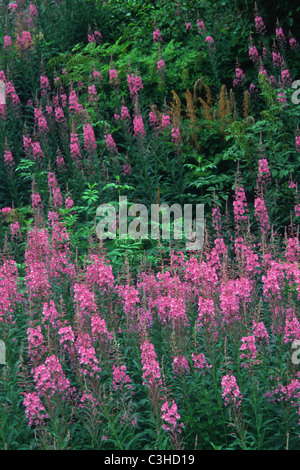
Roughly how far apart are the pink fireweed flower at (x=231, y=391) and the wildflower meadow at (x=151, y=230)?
0.01m

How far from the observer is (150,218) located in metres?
8.01

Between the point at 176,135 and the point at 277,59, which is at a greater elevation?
the point at 277,59

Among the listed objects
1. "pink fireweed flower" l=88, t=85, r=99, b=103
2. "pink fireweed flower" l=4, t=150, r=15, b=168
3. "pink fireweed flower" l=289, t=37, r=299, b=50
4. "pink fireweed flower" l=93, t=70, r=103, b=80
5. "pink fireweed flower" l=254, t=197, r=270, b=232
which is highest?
"pink fireweed flower" l=289, t=37, r=299, b=50

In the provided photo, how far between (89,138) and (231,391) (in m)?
5.07

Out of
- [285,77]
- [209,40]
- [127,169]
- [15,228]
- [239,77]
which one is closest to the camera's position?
[15,228]

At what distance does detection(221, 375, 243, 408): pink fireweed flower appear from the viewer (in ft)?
12.9

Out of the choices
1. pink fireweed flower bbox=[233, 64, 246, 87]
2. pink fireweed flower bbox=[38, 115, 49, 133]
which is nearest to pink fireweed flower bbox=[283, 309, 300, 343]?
pink fireweed flower bbox=[38, 115, 49, 133]

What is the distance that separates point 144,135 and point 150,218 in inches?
51.7

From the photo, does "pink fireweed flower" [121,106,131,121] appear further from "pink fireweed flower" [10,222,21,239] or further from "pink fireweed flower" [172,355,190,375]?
"pink fireweed flower" [172,355,190,375]

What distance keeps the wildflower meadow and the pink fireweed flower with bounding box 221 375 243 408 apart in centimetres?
1

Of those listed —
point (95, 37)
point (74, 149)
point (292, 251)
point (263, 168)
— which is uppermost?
point (95, 37)

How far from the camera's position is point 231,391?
4043 millimetres

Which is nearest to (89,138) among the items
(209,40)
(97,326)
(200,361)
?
(209,40)

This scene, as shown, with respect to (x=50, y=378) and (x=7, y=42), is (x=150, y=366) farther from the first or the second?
(x=7, y=42)
